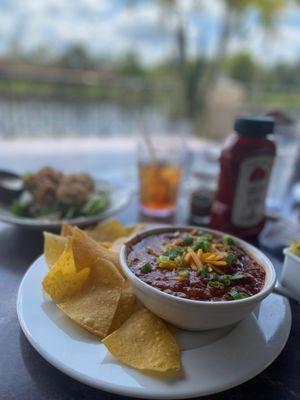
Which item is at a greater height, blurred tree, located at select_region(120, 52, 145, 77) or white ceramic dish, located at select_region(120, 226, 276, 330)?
blurred tree, located at select_region(120, 52, 145, 77)

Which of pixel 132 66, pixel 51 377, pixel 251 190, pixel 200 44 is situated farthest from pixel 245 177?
pixel 132 66

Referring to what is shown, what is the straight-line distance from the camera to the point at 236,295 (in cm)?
62

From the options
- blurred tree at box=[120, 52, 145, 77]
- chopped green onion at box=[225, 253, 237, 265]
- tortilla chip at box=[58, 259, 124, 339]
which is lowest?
tortilla chip at box=[58, 259, 124, 339]

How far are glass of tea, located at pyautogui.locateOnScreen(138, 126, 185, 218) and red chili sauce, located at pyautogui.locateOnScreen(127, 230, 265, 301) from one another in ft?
1.80

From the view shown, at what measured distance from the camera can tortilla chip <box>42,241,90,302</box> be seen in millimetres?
692

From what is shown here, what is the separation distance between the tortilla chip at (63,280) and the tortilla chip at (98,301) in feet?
0.05

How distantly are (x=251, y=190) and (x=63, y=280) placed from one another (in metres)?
0.66

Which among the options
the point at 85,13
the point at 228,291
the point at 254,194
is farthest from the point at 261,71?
the point at 228,291

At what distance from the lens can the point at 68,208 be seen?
124cm

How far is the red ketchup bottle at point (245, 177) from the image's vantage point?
1.01m

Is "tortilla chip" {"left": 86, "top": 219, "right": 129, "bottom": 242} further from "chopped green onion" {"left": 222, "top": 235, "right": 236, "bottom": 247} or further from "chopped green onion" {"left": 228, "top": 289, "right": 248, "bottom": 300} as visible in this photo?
"chopped green onion" {"left": 228, "top": 289, "right": 248, "bottom": 300}

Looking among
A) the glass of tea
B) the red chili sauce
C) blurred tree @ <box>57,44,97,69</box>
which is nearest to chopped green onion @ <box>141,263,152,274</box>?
the red chili sauce

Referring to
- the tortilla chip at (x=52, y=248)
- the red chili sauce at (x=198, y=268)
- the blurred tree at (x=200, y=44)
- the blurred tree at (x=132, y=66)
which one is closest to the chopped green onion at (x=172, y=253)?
the red chili sauce at (x=198, y=268)

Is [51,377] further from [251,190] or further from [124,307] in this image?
[251,190]
